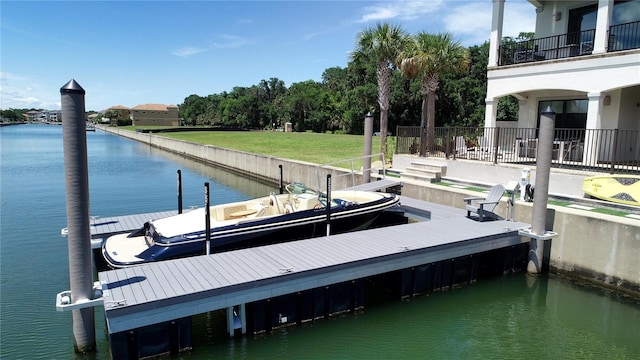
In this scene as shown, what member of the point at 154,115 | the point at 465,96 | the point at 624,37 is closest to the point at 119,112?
the point at 154,115

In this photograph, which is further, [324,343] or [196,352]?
[324,343]

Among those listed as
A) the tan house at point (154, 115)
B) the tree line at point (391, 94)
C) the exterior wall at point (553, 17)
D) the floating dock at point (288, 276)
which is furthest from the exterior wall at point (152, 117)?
the floating dock at point (288, 276)

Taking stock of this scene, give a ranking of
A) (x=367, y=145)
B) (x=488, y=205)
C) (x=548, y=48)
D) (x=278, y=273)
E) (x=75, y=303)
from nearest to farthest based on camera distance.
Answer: (x=75, y=303) → (x=278, y=273) → (x=488, y=205) → (x=367, y=145) → (x=548, y=48)

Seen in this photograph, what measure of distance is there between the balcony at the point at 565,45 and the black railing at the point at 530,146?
9.36ft

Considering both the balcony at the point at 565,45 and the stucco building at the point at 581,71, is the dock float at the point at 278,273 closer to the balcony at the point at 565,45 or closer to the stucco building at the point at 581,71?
the stucco building at the point at 581,71

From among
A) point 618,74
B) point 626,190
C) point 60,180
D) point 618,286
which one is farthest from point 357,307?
point 60,180

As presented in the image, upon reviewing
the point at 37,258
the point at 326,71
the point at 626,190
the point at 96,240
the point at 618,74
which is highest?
the point at 326,71

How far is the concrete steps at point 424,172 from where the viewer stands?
15758mm

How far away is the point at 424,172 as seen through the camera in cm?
1625

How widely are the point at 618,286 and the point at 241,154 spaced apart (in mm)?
26203

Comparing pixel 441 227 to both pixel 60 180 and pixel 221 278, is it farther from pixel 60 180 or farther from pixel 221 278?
pixel 60 180

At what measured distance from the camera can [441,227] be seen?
1047 centimetres

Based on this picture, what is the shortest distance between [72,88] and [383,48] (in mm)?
15733

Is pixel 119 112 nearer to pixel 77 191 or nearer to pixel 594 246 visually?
pixel 77 191
